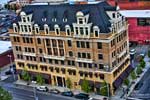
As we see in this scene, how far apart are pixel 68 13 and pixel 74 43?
1063 centimetres

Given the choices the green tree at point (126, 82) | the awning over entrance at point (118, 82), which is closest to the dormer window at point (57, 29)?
the awning over entrance at point (118, 82)

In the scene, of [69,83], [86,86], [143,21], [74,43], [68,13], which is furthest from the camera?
[143,21]

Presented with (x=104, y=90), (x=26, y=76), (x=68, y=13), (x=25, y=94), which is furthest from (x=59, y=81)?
→ (x=68, y=13)

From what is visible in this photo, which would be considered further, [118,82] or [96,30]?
[118,82]

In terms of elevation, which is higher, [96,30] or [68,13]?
[68,13]

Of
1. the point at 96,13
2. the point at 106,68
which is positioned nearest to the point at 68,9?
the point at 96,13

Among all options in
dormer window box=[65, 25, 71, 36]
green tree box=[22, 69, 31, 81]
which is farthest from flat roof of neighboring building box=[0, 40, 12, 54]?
dormer window box=[65, 25, 71, 36]

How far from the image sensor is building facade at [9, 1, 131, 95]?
9744 centimetres

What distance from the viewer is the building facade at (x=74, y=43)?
9744 cm

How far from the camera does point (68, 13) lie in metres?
104

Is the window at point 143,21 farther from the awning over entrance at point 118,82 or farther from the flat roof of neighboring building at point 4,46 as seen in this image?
the flat roof of neighboring building at point 4,46

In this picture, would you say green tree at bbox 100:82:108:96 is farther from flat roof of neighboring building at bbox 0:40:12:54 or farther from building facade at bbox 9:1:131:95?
flat roof of neighboring building at bbox 0:40:12:54

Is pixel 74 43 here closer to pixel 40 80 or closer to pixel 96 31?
pixel 96 31

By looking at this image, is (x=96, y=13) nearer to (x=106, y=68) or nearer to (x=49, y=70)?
(x=106, y=68)
